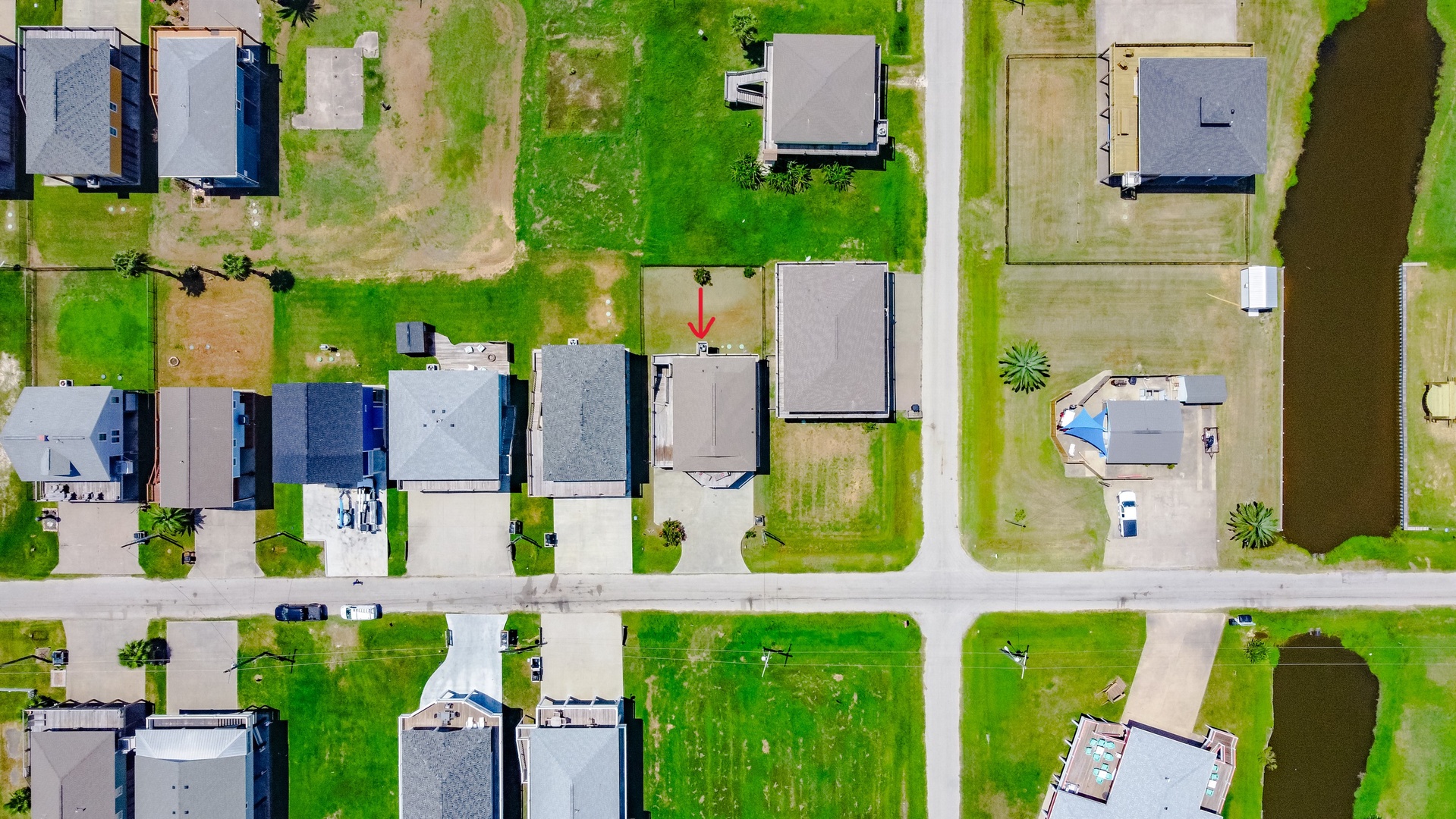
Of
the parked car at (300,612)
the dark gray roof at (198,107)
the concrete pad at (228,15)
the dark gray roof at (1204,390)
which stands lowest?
the parked car at (300,612)

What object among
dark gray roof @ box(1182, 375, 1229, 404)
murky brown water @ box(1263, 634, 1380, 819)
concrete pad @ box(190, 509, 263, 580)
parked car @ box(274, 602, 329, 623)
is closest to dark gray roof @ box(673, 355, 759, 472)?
parked car @ box(274, 602, 329, 623)

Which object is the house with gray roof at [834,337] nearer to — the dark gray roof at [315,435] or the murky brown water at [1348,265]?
the dark gray roof at [315,435]

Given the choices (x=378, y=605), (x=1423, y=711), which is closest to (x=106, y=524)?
(x=378, y=605)

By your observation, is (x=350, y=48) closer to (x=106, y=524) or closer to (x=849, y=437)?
(x=106, y=524)

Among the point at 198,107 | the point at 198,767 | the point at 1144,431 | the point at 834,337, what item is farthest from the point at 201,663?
the point at 1144,431

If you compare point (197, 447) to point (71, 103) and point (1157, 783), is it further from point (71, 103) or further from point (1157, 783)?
point (1157, 783)

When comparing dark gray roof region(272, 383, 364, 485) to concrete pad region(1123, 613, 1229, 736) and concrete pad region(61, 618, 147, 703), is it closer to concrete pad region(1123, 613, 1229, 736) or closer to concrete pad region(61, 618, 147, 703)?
concrete pad region(61, 618, 147, 703)

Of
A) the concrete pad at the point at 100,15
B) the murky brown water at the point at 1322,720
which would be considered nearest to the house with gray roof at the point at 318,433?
the concrete pad at the point at 100,15

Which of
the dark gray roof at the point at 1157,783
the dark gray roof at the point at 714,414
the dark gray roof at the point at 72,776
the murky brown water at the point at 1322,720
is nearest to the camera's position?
the dark gray roof at the point at 714,414
